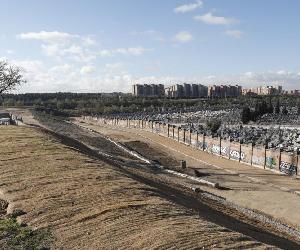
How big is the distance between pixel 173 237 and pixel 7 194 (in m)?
7.37

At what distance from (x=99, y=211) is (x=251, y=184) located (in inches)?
919

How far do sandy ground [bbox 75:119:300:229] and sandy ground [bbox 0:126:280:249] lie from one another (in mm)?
11466

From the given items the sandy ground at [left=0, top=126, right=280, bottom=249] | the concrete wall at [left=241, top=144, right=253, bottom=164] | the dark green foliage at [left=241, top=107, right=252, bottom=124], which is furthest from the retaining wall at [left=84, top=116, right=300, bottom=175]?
the dark green foliage at [left=241, top=107, right=252, bottom=124]

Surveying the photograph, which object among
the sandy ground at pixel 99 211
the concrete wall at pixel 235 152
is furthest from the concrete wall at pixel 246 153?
the sandy ground at pixel 99 211

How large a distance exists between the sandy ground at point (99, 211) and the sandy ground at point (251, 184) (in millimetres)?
11466

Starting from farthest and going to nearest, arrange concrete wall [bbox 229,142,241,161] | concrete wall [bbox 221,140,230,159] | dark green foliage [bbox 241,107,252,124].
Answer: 1. dark green foliage [bbox 241,107,252,124]
2. concrete wall [bbox 221,140,230,159]
3. concrete wall [bbox 229,142,241,161]

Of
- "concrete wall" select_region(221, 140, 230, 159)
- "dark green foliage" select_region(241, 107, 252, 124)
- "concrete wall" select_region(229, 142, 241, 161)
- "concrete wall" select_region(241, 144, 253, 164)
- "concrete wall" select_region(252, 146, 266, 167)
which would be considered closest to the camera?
"concrete wall" select_region(252, 146, 266, 167)

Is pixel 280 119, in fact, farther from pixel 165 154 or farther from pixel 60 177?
pixel 60 177

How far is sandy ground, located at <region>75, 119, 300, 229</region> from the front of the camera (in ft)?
97.1

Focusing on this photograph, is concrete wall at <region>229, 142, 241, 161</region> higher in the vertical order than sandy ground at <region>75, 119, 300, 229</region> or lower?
higher

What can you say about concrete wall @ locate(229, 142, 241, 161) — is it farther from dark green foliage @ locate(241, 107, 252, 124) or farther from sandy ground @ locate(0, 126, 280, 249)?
dark green foliage @ locate(241, 107, 252, 124)

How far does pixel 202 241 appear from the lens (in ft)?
42.6

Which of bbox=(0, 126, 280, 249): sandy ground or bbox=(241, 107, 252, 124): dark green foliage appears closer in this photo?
bbox=(0, 126, 280, 249): sandy ground

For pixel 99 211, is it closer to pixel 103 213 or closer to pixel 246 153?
pixel 103 213
